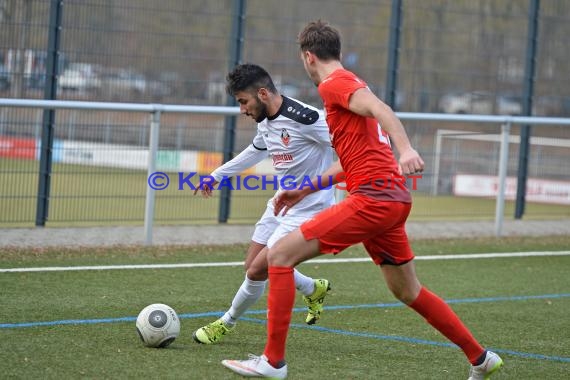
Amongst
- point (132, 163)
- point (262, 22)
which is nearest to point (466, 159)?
point (262, 22)

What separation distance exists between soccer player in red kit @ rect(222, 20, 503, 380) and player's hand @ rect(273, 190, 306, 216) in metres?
0.28

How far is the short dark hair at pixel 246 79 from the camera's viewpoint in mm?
6355

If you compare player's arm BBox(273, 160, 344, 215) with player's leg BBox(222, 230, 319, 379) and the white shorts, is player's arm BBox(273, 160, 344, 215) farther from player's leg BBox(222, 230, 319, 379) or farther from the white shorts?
the white shorts

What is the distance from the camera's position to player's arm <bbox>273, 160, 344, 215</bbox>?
571cm

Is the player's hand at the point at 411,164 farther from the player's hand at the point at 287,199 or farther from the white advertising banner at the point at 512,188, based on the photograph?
the white advertising banner at the point at 512,188

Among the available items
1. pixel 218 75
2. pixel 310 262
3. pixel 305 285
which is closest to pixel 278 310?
pixel 305 285

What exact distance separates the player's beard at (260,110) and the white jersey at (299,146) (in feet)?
0.15

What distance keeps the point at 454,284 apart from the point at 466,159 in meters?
4.97

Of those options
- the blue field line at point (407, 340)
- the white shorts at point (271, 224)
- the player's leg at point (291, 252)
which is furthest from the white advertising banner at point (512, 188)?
the player's leg at point (291, 252)

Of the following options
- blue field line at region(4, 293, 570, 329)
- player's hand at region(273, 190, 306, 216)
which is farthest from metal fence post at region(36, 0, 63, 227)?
player's hand at region(273, 190, 306, 216)

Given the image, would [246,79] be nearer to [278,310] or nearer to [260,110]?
[260,110]

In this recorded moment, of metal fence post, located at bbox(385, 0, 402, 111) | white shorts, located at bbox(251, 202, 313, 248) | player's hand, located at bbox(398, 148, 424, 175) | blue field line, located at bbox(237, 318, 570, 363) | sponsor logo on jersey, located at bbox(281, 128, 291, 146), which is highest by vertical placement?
metal fence post, located at bbox(385, 0, 402, 111)

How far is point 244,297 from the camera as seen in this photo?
6590mm

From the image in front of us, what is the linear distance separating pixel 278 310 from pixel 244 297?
1114 millimetres
